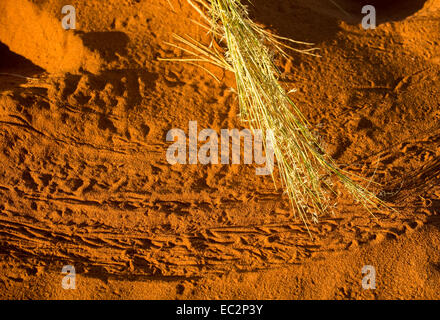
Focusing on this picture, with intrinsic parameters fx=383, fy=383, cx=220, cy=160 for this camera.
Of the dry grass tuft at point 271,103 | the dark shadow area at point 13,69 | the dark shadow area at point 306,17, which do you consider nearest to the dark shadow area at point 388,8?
the dark shadow area at point 306,17

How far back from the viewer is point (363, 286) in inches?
103

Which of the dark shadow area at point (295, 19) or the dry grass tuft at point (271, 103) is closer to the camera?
the dry grass tuft at point (271, 103)

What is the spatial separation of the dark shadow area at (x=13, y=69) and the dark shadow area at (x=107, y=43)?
46 centimetres

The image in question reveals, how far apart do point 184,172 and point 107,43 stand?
103 centimetres

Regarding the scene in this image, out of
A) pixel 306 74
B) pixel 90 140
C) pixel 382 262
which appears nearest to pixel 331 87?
pixel 306 74

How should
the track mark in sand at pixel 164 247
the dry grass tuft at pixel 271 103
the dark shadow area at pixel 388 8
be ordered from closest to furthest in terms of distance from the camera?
1. the dry grass tuft at pixel 271 103
2. the track mark in sand at pixel 164 247
3. the dark shadow area at pixel 388 8

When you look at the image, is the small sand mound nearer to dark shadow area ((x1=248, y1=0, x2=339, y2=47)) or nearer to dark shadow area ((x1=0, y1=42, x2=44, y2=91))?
dark shadow area ((x1=0, y1=42, x2=44, y2=91))

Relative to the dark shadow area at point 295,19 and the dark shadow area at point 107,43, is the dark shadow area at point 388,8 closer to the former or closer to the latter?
the dark shadow area at point 295,19

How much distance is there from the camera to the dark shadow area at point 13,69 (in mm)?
2713

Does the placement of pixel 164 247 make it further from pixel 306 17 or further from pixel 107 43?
pixel 306 17

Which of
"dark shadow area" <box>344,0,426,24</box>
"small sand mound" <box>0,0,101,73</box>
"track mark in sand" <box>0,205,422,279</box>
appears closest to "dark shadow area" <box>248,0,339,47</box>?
"dark shadow area" <box>344,0,426,24</box>

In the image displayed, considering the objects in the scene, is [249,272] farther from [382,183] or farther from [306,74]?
[306,74]

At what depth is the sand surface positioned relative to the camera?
2.55 meters

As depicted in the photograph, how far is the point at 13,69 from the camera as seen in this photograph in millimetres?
2857
